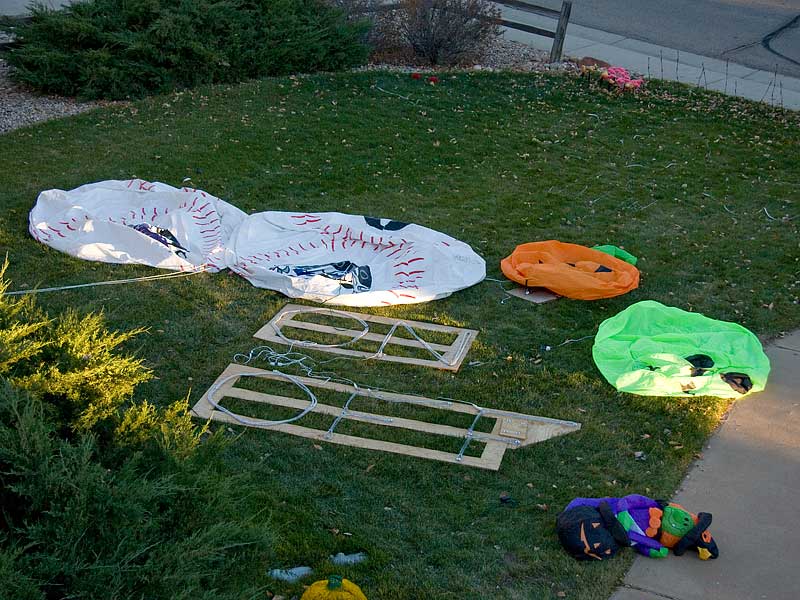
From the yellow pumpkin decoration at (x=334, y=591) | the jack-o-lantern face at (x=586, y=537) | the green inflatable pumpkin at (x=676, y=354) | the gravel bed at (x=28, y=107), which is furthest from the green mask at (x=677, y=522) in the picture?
the gravel bed at (x=28, y=107)

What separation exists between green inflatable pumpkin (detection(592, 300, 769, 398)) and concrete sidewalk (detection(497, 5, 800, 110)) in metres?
6.85

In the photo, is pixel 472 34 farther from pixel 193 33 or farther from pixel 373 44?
pixel 193 33

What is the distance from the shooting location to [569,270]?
6637 mm

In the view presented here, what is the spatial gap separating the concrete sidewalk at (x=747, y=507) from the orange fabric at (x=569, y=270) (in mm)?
1355

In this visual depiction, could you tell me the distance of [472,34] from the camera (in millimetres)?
12562

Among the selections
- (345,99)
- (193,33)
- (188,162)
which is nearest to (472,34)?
(345,99)

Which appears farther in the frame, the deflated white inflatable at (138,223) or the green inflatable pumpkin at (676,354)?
the deflated white inflatable at (138,223)

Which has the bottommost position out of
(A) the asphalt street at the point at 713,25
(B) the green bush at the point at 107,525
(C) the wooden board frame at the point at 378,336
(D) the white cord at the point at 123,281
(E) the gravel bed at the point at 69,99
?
(C) the wooden board frame at the point at 378,336

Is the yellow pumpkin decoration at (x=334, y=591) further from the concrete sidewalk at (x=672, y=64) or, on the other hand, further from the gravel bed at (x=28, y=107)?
the concrete sidewalk at (x=672, y=64)

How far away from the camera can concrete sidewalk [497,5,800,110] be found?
12164mm

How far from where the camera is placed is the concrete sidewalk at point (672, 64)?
1216 centimetres

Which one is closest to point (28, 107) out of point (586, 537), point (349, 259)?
point (349, 259)

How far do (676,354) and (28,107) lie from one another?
321 inches

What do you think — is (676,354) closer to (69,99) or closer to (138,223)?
(138,223)
